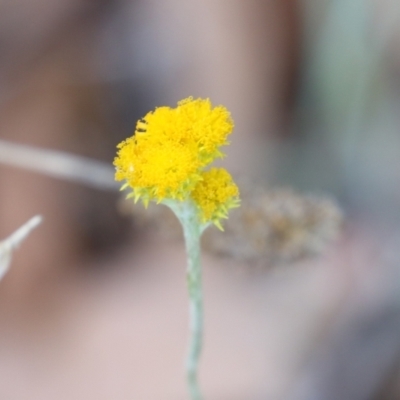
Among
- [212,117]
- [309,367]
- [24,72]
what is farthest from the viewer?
[24,72]

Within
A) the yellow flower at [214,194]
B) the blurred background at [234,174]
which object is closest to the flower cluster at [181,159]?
the yellow flower at [214,194]

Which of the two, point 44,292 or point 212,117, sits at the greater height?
point 44,292

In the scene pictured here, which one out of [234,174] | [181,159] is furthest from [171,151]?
[234,174]

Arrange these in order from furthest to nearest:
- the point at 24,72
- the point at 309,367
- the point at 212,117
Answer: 1. the point at 24,72
2. the point at 309,367
3. the point at 212,117

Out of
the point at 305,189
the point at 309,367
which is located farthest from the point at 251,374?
the point at 305,189

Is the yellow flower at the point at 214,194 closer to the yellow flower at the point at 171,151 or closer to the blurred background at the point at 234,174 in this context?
the yellow flower at the point at 171,151

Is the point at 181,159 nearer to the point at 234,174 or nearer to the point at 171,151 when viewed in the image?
the point at 171,151

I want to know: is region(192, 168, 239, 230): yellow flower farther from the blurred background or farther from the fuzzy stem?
the blurred background

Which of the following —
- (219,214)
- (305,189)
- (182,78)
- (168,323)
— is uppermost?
(182,78)

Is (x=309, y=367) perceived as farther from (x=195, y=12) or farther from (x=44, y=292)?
(x=195, y=12)
